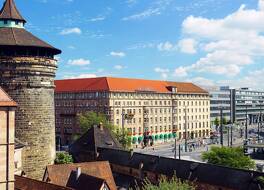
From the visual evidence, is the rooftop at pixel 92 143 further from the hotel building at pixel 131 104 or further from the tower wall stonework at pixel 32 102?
the hotel building at pixel 131 104

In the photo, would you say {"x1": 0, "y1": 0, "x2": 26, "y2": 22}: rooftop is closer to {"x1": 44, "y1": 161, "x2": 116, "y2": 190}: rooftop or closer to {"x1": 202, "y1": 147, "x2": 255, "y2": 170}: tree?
{"x1": 44, "y1": 161, "x2": 116, "y2": 190}: rooftop

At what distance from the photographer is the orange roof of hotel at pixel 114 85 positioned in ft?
325

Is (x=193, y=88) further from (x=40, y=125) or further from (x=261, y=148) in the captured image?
(x=40, y=125)

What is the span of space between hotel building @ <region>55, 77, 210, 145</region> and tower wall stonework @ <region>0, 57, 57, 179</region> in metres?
56.4

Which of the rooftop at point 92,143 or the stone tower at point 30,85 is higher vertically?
the stone tower at point 30,85

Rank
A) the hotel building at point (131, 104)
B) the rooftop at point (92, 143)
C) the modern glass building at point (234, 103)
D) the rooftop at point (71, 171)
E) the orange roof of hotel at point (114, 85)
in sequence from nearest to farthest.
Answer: the rooftop at point (71, 171) → the rooftop at point (92, 143) → the hotel building at point (131, 104) → the orange roof of hotel at point (114, 85) → the modern glass building at point (234, 103)

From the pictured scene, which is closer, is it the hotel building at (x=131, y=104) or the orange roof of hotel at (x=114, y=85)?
the hotel building at (x=131, y=104)

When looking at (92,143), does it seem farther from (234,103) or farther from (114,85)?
(234,103)

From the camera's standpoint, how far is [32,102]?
36969mm

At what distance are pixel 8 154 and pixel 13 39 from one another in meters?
14.0

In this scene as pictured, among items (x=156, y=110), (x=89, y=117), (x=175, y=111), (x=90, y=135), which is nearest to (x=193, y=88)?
(x=175, y=111)

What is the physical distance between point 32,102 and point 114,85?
6289 cm

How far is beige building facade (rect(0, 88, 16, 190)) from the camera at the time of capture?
25.9 meters

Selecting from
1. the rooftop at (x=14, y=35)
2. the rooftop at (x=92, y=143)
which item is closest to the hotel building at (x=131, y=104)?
the rooftop at (x=92, y=143)
